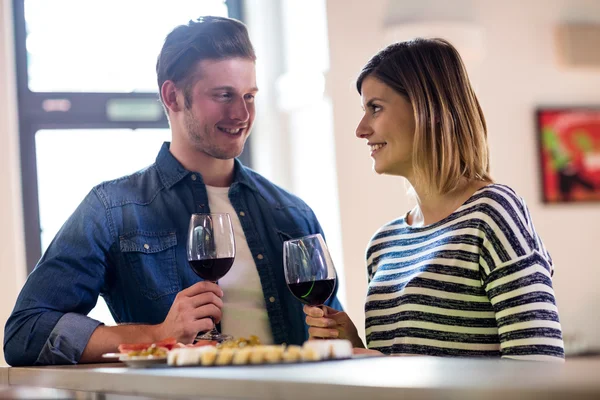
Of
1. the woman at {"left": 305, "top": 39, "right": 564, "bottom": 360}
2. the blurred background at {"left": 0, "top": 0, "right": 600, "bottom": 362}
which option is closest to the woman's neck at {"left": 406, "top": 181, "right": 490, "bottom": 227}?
the woman at {"left": 305, "top": 39, "right": 564, "bottom": 360}

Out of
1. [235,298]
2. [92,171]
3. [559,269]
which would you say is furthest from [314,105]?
[235,298]

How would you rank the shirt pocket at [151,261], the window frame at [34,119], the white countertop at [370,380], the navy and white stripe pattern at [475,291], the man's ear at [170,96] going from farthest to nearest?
the window frame at [34,119]
the man's ear at [170,96]
the shirt pocket at [151,261]
the navy and white stripe pattern at [475,291]
the white countertop at [370,380]

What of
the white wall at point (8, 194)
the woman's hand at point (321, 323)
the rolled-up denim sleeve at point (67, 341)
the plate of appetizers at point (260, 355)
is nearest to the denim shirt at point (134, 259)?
the rolled-up denim sleeve at point (67, 341)

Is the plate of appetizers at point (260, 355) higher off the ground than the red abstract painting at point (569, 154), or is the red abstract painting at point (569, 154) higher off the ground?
the red abstract painting at point (569, 154)

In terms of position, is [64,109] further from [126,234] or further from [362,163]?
[126,234]

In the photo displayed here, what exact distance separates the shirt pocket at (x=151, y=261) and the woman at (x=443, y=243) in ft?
1.63

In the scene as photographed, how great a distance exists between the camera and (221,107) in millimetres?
2320

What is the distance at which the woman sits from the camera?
5.23 feet

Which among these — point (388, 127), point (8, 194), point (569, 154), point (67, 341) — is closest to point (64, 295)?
point (67, 341)

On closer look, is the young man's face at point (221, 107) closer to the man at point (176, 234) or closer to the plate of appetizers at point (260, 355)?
the man at point (176, 234)

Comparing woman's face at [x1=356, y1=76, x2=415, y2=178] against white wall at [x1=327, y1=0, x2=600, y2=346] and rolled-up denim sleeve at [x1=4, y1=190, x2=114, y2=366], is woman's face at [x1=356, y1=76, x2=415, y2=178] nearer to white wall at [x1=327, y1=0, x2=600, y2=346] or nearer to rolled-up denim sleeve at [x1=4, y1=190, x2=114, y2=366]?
rolled-up denim sleeve at [x1=4, y1=190, x2=114, y2=366]

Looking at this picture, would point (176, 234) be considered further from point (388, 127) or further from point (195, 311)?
point (388, 127)

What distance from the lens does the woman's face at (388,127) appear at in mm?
1970

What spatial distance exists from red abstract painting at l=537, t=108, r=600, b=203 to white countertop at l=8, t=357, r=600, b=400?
3890mm
